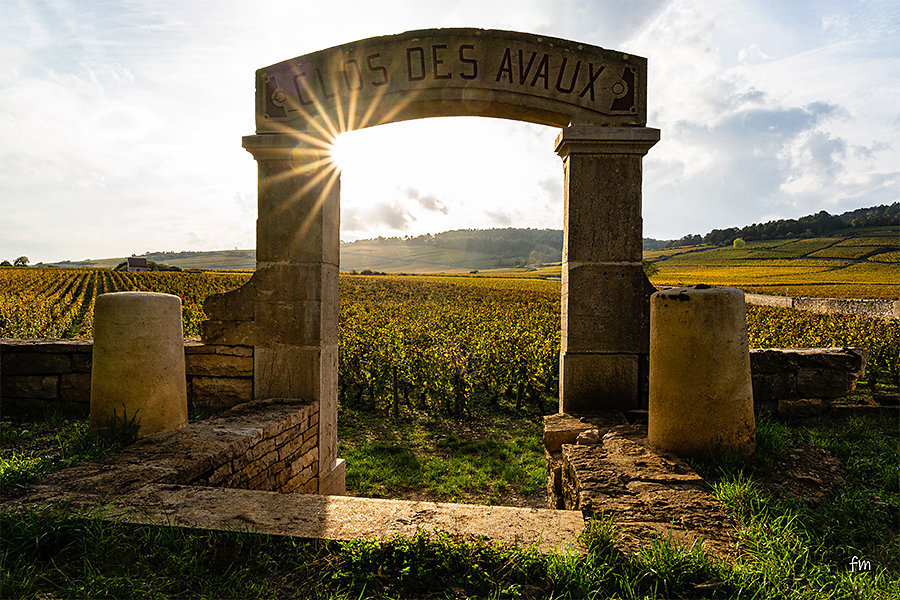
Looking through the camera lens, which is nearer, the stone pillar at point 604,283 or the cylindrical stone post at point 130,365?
the cylindrical stone post at point 130,365

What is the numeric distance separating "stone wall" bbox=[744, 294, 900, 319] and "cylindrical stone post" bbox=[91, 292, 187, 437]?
78.3ft

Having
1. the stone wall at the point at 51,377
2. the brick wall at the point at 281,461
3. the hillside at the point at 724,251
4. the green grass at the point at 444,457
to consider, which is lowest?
the green grass at the point at 444,457

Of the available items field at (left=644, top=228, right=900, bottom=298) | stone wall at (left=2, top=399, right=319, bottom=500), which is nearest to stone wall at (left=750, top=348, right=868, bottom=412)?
stone wall at (left=2, top=399, right=319, bottom=500)

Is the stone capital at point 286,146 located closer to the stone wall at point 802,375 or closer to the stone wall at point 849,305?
the stone wall at point 802,375

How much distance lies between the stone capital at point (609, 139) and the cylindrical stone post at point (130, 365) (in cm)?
411

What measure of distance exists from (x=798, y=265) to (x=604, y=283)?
235 ft

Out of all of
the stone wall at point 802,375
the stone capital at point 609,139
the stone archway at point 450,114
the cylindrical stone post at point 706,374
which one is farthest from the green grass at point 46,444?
the stone wall at point 802,375

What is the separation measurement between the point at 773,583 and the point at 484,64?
181 inches

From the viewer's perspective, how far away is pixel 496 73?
462 centimetres

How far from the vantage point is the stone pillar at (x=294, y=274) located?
488cm

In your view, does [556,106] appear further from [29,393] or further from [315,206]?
[29,393]

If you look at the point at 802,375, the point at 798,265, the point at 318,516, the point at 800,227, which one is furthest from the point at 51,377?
the point at 800,227

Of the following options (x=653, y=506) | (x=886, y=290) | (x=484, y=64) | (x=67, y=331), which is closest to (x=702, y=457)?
(x=653, y=506)

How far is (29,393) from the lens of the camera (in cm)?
516
